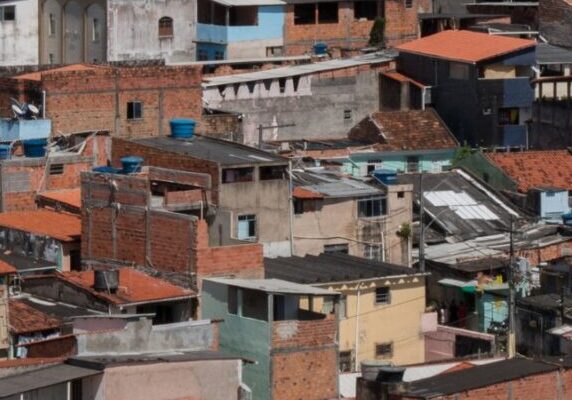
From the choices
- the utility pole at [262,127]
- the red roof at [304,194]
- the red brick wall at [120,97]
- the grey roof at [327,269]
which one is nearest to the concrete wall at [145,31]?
the utility pole at [262,127]

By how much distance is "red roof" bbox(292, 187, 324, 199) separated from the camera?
5976 centimetres

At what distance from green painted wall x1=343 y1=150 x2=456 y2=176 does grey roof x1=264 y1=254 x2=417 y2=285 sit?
13.6 meters

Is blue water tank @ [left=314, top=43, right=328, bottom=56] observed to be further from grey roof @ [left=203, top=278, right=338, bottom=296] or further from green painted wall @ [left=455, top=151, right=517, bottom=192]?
grey roof @ [left=203, top=278, right=338, bottom=296]

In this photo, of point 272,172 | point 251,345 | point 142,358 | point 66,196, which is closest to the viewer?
point 142,358

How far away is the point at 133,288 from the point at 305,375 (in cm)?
394

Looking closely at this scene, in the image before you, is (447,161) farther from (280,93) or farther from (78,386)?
(78,386)

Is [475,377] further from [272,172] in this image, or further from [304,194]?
[304,194]

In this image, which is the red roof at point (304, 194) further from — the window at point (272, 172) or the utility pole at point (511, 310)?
the utility pole at point (511, 310)

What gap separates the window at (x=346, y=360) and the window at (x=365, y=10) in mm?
33736

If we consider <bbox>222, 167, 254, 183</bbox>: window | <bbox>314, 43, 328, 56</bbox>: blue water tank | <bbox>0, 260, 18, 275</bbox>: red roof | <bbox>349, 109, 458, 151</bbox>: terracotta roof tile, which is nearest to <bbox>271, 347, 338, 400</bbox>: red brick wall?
<bbox>0, 260, 18, 275</bbox>: red roof

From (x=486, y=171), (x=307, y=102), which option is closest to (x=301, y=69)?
(x=307, y=102)

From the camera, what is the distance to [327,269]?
56094mm

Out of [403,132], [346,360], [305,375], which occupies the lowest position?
[346,360]

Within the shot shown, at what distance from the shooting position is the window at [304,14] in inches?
3413
